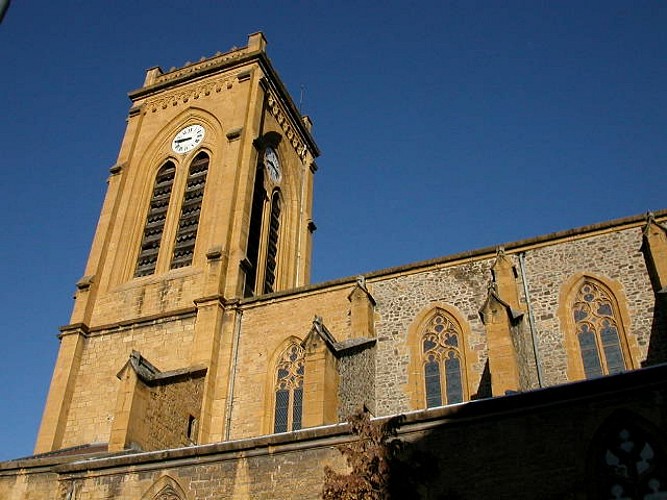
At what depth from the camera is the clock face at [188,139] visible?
27.2m

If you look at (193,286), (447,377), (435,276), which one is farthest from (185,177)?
(447,377)

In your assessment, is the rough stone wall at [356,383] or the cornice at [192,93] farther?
the cornice at [192,93]

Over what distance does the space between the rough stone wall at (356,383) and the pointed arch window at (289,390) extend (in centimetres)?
182

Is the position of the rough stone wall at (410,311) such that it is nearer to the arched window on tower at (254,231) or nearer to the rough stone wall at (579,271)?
the rough stone wall at (579,271)

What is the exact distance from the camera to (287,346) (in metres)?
19.6

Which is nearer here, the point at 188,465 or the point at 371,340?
the point at 188,465

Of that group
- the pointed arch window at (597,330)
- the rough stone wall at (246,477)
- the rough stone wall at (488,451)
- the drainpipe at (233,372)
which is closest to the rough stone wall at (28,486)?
the drainpipe at (233,372)

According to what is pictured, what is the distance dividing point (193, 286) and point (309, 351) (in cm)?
669

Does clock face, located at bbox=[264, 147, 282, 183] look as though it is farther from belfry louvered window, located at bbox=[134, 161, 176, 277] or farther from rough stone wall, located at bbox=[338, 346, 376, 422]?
rough stone wall, located at bbox=[338, 346, 376, 422]

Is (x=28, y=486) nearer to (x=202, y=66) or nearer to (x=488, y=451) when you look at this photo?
(x=488, y=451)

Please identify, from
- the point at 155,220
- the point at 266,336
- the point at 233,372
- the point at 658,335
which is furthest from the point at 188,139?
the point at 658,335

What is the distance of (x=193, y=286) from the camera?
872 inches

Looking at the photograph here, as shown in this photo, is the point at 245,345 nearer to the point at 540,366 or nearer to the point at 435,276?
the point at 435,276

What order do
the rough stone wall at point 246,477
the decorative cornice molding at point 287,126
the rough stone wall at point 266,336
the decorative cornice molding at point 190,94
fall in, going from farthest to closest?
1. the decorative cornice molding at point 287,126
2. the decorative cornice molding at point 190,94
3. the rough stone wall at point 266,336
4. the rough stone wall at point 246,477
